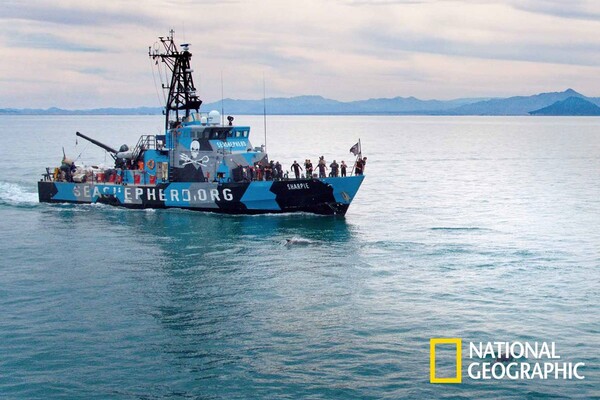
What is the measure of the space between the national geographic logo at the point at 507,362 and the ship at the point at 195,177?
23165mm

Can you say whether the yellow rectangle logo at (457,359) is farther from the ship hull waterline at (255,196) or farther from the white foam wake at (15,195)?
the white foam wake at (15,195)

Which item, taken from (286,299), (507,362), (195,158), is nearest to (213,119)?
(195,158)

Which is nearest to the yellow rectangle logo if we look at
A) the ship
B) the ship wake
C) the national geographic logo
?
the national geographic logo

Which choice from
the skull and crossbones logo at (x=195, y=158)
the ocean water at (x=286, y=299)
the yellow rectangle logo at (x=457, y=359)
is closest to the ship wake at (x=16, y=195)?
the ocean water at (x=286, y=299)

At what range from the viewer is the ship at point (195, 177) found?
47.5 m

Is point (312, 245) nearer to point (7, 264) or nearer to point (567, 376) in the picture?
point (7, 264)

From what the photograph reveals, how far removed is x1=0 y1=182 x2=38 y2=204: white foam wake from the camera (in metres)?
56.8

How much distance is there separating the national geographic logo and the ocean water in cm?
33

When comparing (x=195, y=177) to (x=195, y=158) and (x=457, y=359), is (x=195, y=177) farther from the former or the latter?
(x=457, y=359)

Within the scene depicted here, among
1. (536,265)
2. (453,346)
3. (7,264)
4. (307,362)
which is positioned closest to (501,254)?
(536,265)

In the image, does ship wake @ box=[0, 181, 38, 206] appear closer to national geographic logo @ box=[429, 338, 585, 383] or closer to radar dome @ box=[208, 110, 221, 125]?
radar dome @ box=[208, 110, 221, 125]

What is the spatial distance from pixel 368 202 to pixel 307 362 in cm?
3486

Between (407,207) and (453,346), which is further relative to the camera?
(407,207)

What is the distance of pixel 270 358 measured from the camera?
73.9 feet
